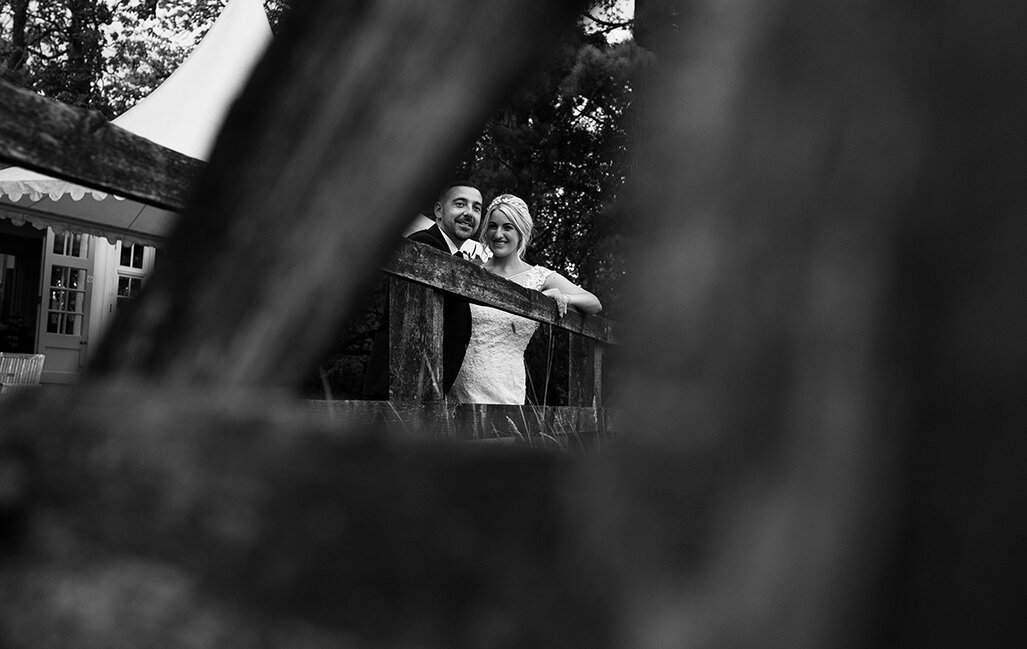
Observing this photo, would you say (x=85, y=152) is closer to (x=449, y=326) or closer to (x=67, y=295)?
(x=449, y=326)

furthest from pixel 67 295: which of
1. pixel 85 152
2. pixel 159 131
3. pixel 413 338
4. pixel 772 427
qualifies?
pixel 772 427

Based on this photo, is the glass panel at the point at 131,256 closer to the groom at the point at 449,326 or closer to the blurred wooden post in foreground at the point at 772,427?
the groom at the point at 449,326

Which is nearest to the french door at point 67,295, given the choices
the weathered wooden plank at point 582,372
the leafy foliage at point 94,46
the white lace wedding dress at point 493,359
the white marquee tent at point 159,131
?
the leafy foliage at point 94,46

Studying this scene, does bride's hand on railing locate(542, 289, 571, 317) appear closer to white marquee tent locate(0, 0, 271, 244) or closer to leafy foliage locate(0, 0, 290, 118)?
white marquee tent locate(0, 0, 271, 244)

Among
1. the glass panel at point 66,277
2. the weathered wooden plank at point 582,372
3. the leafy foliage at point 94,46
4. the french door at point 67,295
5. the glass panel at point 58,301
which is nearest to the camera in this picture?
the weathered wooden plank at point 582,372

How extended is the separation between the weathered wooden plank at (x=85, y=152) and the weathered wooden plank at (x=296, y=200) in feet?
2.26

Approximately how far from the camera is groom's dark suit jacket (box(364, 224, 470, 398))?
3.80 metres

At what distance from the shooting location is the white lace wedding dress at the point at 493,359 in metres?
4.34

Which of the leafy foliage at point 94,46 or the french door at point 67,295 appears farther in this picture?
the leafy foliage at point 94,46

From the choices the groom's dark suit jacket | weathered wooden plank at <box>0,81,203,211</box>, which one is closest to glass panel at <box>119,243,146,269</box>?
the groom's dark suit jacket

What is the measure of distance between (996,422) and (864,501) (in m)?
0.05

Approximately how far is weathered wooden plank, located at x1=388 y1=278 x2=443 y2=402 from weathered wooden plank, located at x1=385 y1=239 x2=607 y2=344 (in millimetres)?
114

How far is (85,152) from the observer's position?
154 cm

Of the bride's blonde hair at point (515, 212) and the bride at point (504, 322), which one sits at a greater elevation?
the bride's blonde hair at point (515, 212)
